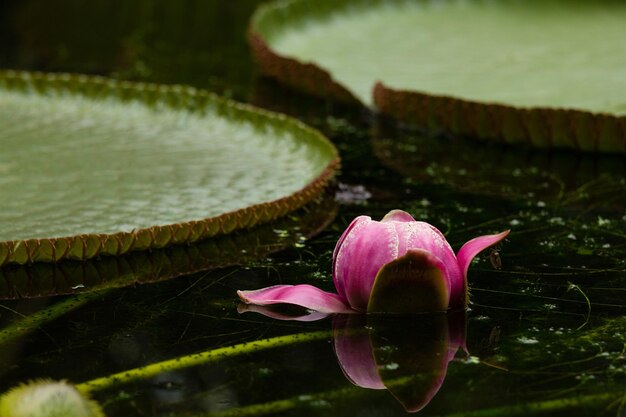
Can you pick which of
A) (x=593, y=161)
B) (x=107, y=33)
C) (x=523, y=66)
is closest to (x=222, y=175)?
(x=593, y=161)

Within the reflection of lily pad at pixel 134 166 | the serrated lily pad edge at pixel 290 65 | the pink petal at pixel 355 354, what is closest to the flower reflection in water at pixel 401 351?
the pink petal at pixel 355 354

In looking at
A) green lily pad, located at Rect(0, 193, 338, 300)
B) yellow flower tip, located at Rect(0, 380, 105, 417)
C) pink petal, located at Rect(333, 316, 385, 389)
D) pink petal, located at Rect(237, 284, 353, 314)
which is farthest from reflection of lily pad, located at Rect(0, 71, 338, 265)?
yellow flower tip, located at Rect(0, 380, 105, 417)

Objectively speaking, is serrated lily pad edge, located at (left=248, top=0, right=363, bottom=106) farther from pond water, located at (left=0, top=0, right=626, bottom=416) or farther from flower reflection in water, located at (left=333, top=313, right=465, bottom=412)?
flower reflection in water, located at (left=333, top=313, right=465, bottom=412)

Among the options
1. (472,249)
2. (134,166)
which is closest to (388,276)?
(472,249)

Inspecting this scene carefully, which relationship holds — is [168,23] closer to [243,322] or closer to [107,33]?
[107,33]

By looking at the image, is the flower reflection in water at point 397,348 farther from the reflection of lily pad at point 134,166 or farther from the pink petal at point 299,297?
the reflection of lily pad at point 134,166
